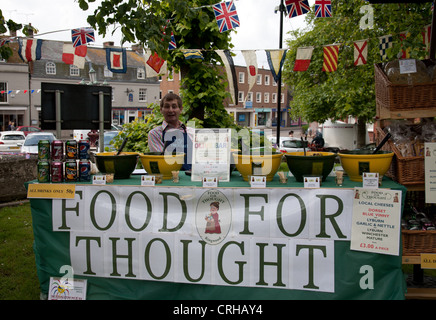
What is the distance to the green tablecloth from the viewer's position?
8.80ft

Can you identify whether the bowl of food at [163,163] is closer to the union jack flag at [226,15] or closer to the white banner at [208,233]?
the white banner at [208,233]

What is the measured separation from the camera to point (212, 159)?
2979 mm

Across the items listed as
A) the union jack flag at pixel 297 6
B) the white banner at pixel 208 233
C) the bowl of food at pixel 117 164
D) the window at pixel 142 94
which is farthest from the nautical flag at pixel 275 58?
the window at pixel 142 94

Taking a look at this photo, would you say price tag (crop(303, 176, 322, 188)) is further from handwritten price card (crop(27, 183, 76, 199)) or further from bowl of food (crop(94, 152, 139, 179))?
handwritten price card (crop(27, 183, 76, 199))

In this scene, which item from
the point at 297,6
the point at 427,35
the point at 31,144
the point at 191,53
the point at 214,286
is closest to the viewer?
the point at 214,286

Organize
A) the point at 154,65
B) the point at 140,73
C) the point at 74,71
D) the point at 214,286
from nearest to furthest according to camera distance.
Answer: the point at 214,286 → the point at 154,65 → the point at 74,71 → the point at 140,73

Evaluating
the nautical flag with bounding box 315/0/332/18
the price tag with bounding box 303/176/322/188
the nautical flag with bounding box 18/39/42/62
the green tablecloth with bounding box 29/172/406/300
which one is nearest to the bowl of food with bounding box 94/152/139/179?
the green tablecloth with bounding box 29/172/406/300

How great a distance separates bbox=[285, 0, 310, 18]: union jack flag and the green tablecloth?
13.9ft

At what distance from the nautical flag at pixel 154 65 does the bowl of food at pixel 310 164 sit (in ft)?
13.8

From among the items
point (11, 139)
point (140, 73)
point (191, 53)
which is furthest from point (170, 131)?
point (140, 73)

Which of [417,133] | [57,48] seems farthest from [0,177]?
[57,48]

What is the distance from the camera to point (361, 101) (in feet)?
65.2

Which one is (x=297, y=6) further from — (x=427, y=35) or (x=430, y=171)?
(x=430, y=171)

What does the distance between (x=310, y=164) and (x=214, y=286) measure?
109 centimetres
